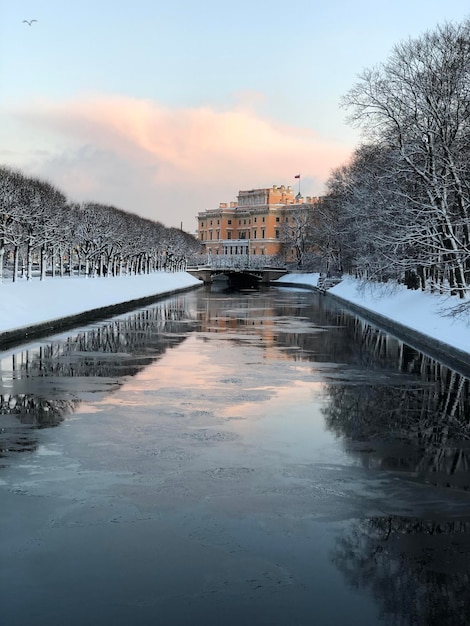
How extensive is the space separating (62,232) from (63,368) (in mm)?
→ 44306

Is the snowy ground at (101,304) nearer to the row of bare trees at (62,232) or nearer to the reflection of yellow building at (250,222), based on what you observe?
the row of bare trees at (62,232)

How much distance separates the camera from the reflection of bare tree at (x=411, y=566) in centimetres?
526

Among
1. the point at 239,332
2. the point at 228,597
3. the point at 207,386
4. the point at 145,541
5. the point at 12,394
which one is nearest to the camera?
the point at 228,597

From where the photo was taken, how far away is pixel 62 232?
6041 cm

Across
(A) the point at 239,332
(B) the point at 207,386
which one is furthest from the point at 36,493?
(A) the point at 239,332

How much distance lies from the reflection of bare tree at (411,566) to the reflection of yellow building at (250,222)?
15789 centimetres

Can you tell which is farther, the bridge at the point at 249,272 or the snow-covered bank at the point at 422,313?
the bridge at the point at 249,272

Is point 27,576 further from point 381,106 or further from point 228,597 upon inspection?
point 381,106

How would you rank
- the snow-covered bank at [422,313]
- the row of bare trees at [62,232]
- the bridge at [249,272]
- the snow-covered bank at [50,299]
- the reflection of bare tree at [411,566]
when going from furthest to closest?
the bridge at [249,272] < the row of bare trees at [62,232] < the snow-covered bank at [50,299] < the snow-covered bank at [422,313] < the reflection of bare tree at [411,566]

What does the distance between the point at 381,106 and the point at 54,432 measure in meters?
25.7

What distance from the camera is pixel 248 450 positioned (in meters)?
9.92

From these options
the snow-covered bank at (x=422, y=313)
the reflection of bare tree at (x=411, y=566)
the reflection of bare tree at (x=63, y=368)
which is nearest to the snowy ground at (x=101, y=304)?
the snow-covered bank at (x=422, y=313)

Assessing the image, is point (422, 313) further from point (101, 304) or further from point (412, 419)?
point (412, 419)

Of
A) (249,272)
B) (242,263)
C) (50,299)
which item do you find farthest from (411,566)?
(242,263)
